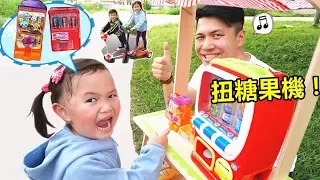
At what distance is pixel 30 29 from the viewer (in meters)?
1.32

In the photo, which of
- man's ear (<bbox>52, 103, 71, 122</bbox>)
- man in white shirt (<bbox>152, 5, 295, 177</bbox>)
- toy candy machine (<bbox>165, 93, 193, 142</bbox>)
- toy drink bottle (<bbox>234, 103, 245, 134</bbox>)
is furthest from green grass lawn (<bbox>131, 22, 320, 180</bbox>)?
toy drink bottle (<bbox>234, 103, 245, 134</bbox>)

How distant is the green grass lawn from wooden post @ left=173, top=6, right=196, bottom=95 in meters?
1.23

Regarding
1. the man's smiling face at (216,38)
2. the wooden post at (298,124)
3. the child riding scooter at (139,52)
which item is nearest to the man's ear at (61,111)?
the man's smiling face at (216,38)

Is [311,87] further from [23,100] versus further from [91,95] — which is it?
[23,100]

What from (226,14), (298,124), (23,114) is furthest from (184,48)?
(23,114)

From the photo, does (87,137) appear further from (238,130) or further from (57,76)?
(238,130)

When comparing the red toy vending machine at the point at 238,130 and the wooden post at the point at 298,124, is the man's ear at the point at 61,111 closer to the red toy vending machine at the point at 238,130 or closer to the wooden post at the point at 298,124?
the red toy vending machine at the point at 238,130

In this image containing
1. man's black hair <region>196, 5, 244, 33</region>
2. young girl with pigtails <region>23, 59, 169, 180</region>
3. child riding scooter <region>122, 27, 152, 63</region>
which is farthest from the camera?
child riding scooter <region>122, 27, 152, 63</region>

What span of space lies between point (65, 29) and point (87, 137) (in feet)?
1.62

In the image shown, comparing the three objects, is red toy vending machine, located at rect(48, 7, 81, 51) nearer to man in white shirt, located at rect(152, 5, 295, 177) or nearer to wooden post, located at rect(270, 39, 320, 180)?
man in white shirt, located at rect(152, 5, 295, 177)

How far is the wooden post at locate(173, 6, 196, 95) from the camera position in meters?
1.27

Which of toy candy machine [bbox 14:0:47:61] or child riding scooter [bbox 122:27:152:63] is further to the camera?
child riding scooter [bbox 122:27:152:63]

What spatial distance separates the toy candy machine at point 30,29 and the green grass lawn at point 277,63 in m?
1.38

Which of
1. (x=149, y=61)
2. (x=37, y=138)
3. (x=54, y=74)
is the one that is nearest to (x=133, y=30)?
(x=54, y=74)
